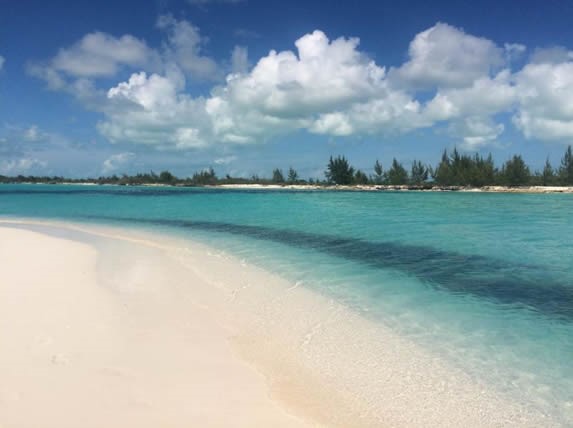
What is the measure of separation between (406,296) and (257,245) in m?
7.67

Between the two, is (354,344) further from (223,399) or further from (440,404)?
(223,399)

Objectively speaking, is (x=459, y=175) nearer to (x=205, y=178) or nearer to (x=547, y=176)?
(x=547, y=176)

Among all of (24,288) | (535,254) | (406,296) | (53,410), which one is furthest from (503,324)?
(24,288)

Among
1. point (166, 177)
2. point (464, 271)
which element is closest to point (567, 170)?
point (464, 271)

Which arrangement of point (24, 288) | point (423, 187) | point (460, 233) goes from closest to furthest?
point (24, 288) → point (460, 233) → point (423, 187)

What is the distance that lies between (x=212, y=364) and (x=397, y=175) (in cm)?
11896

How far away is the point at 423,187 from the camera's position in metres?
107

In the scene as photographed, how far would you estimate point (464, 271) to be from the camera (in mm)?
10453

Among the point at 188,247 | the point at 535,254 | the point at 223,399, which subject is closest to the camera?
the point at 223,399

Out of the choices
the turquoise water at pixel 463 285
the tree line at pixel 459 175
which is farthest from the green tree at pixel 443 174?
the turquoise water at pixel 463 285

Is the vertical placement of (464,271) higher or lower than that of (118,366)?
lower

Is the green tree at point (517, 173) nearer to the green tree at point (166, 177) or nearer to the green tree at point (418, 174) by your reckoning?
the green tree at point (418, 174)

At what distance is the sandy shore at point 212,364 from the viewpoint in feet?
12.1

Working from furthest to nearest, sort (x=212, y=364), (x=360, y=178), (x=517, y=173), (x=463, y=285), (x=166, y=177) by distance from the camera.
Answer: (x=166, y=177), (x=360, y=178), (x=517, y=173), (x=463, y=285), (x=212, y=364)
